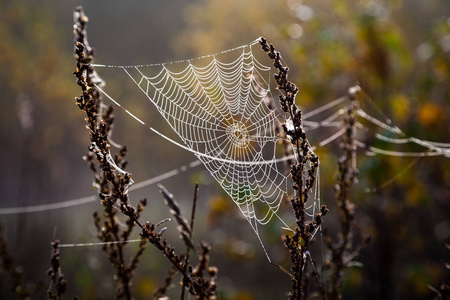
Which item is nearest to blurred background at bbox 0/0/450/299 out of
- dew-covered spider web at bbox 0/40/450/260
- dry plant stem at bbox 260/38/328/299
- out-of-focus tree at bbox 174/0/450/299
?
out-of-focus tree at bbox 174/0/450/299

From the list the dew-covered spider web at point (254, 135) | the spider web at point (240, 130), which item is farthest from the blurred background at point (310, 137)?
the spider web at point (240, 130)

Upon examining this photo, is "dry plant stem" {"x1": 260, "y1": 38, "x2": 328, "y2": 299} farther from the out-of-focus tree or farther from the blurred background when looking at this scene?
the out-of-focus tree

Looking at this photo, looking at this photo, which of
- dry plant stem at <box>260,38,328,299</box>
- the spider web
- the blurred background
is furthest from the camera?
the blurred background

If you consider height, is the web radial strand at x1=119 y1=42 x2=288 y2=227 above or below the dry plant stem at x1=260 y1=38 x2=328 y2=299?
above

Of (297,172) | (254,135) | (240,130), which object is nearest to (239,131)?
(240,130)

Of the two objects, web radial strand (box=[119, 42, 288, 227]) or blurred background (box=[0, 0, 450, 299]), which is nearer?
web radial strand (box=[119, 42, 288, 227])

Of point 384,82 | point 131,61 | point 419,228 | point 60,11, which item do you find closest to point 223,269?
point 419,228

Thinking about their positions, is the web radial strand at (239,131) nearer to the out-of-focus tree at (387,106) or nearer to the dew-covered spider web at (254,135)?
the dew-covered spider web at (254,135)

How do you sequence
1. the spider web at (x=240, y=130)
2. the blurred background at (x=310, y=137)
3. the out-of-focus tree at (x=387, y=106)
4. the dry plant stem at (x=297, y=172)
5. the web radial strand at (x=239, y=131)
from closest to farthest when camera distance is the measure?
the dry plant stem at (x=297, y=172), the spider web at (x=240, y=130), the web radial strand at (x=239, y=131), the out-of-focus tree at (x=387, y=106), the blurred background at (x=310, y=137)

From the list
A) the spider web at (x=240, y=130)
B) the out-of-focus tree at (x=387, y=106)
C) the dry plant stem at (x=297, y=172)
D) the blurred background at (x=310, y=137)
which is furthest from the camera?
the blurred background at (x=310, y=137)
